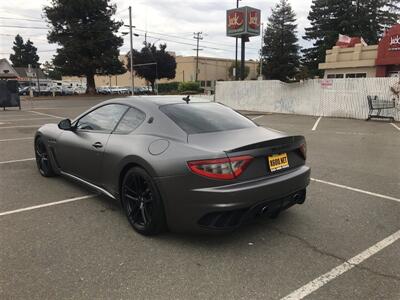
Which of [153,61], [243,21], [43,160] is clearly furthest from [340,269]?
[153,61]

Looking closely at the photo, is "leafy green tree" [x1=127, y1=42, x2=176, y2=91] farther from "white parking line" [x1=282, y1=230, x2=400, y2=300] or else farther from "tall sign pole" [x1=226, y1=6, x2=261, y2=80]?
"white parking line" [x1=282, y1=230, x2=400, y2=300]

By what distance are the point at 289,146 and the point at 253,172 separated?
0.66 meters

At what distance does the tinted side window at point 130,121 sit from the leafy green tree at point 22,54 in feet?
398

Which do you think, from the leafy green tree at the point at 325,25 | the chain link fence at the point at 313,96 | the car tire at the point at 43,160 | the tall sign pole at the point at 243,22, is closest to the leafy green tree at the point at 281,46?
the leafy green tree at the point at 325,25

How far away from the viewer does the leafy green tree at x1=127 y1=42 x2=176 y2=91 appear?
62.1 metres

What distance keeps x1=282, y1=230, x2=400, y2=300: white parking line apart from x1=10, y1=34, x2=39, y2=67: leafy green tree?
123 meters

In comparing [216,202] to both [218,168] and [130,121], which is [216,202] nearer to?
[218,168]

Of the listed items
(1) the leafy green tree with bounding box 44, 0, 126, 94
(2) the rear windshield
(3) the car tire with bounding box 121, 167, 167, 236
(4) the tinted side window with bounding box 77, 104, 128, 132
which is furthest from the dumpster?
(1) the leafy green tree with bounding box 44, 0, 126, 94

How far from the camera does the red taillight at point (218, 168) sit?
330cm

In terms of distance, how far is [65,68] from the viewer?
48.7 m

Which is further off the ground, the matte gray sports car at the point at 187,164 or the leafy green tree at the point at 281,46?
the leafy green tree at the point at 281,46

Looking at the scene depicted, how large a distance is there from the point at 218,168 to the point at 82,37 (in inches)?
Result: 1990

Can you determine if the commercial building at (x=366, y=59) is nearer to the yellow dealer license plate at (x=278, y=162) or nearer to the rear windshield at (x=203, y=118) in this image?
the rear windshield at (x=203, y=118)

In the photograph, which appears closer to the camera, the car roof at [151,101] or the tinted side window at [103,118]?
the car roof at [151,101]
